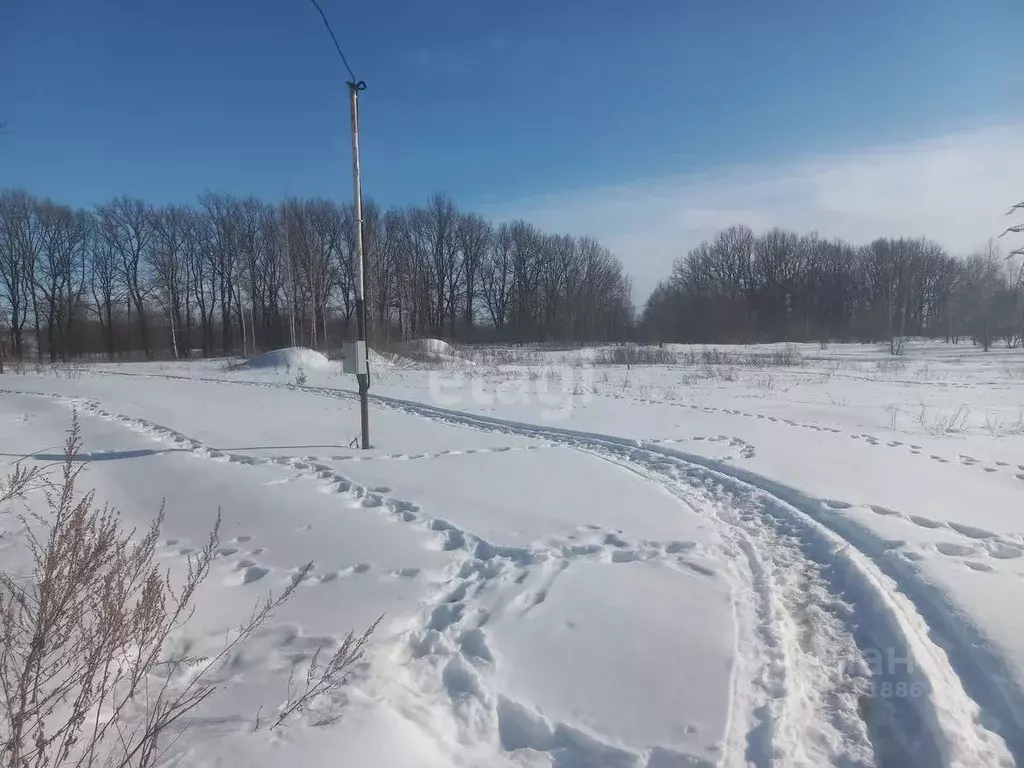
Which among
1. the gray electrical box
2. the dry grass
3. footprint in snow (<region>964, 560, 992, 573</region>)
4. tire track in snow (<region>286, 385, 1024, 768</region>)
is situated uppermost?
the gray electrical box

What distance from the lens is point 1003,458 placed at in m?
7.39

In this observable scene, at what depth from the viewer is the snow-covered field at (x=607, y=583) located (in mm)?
2508

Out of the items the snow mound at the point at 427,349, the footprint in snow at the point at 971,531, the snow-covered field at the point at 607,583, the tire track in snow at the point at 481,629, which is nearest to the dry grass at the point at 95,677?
the snow-covered field at the point at 607,583

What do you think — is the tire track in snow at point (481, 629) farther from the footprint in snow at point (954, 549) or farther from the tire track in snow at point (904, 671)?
the footprint in snow at point (954, 549)

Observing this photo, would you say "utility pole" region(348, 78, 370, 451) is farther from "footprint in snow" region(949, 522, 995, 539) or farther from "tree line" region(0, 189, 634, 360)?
"tree line" region(0, 189, 634, 360)

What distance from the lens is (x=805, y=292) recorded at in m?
63.6

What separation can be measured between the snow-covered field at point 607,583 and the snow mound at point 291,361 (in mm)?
13092

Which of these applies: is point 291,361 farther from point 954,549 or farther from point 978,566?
point 978,566

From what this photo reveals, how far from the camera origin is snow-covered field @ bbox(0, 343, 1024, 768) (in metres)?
2.51

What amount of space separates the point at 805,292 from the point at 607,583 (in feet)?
224

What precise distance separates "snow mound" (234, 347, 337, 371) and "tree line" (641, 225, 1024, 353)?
40.1 meters

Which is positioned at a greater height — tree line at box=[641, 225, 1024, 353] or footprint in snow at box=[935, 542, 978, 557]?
tree line at box=[641, 225, 1024, 353]

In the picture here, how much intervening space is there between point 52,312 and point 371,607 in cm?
5190

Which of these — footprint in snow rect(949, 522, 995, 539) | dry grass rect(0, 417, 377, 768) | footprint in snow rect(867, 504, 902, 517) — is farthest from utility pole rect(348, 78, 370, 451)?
footprint in snow rect(949, 522, 995, 539)
